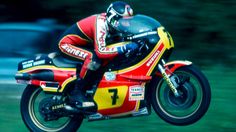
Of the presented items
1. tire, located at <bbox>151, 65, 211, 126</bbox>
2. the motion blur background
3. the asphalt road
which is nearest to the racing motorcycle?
tire, located at <bbox>151, 65, 211, 126</bbox>

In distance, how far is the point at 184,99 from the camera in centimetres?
929

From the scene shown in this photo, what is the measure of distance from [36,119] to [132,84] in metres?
A: 1.35

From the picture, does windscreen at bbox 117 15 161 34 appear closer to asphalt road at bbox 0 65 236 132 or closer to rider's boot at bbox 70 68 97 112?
rider's boot at bbox 70 68 97 112

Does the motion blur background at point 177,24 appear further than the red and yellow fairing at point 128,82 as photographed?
Yes

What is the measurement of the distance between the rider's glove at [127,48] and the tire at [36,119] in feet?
3.33

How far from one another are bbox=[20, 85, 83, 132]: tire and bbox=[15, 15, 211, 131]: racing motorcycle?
0.01 metres

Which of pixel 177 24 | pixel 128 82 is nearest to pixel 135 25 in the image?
pixel 128 82

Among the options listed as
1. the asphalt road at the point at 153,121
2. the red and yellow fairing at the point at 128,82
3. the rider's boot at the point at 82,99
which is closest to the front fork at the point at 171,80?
the red and yellow fairing at the point at 128,82

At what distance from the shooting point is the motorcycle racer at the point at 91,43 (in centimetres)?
930

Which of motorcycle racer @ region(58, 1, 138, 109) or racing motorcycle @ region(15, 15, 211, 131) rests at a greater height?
motorcycle racer @ region(58, 1, 138, 109)

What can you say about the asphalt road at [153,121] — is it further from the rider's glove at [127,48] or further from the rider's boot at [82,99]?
the rider's glove at [127,48]

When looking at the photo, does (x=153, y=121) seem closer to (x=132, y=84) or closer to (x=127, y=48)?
(x=132, y=84)

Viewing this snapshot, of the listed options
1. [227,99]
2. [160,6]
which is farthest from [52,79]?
[160,6]

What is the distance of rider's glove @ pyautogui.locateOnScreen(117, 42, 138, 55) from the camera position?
30.2 ft
